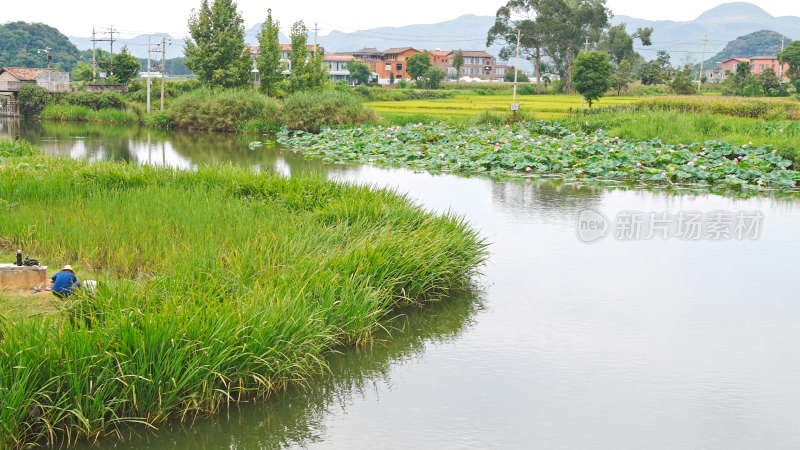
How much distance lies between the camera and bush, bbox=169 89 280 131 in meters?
33.0

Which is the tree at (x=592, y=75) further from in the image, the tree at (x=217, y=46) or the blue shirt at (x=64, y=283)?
the blue shirt at (x=64, y=283)

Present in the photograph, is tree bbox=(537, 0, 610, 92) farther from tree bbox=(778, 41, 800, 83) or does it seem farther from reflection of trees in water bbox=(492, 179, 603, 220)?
reflection of trees in water bbox=(492, 179, 603, 220)

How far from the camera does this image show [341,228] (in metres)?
8.92

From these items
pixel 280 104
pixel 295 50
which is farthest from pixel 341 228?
pixel 295 50

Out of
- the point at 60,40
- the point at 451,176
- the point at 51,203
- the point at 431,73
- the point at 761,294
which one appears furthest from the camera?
the point at 60,40

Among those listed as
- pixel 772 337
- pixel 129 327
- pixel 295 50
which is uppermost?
pixel 295 50

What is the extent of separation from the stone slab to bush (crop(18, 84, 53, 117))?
4133cm

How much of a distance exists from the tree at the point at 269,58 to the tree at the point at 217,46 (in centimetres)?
125

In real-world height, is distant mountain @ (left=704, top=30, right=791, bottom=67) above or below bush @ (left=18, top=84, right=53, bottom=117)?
above

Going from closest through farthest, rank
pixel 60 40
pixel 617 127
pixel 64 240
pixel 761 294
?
pixel 64 240, pixel 761 294, pixel 617 127, pixel 60 40

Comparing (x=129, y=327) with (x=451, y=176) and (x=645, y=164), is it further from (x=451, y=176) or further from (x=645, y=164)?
(x=645, y=164)

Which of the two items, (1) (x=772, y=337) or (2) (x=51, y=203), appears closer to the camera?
(1) (x=772, y=337)

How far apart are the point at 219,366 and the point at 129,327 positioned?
0.71m

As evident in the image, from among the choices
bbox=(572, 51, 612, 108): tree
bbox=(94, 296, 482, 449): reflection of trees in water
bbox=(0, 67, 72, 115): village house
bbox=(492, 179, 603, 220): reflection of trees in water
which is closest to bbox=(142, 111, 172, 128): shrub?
bbox=(0, 67, 72, 115): village house
